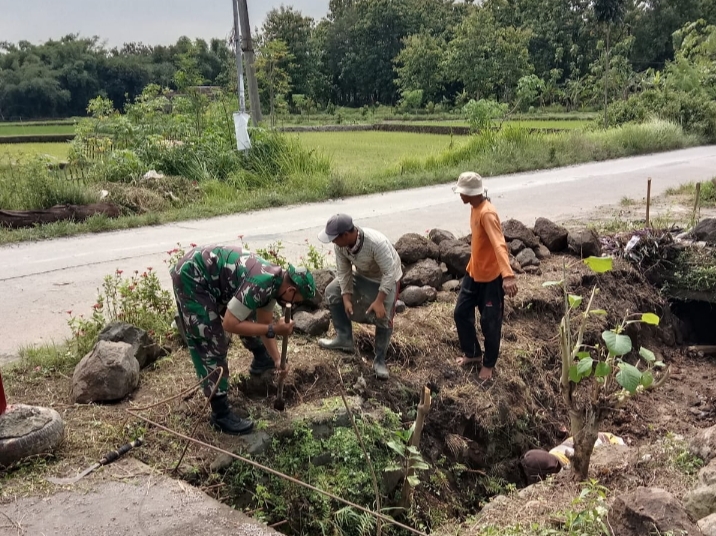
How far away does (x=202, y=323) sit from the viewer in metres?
4.28

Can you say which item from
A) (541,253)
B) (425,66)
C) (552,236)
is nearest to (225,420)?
(541,253)

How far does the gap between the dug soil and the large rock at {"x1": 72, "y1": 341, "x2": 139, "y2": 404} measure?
3.5 inches

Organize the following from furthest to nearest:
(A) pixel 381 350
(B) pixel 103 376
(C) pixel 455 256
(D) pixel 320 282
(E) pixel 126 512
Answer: (C) pixel 455 256 → (D) pixel 320 282 → (A) pixel 381 350 → (B) pixel 103 376 → (E) pixel 126 512

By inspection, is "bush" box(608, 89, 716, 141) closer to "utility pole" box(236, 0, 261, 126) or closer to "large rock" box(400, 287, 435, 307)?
"utility pole" box(236, 0, 261, 126)

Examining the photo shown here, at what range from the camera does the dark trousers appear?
5336mm

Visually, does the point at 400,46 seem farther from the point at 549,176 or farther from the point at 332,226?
the point at 332,226

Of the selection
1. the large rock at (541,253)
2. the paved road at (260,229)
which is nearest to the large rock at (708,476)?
the large rock at (541,253)

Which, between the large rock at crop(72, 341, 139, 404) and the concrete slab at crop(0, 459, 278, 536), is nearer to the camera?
the concrete slab at crop(0, 459, 278, 536)

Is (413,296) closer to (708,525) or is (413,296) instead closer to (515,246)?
(515,246)

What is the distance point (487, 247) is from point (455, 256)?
1.80 m

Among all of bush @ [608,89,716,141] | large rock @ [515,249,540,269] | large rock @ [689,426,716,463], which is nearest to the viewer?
large rock @ [689,426,716,463]

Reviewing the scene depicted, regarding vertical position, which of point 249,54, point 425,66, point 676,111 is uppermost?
point 425,66

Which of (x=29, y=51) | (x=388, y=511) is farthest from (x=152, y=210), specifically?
(x=29, y=51)

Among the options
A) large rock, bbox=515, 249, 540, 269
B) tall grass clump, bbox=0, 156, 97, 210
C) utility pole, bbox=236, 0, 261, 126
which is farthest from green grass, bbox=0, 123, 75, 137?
large rock, bbox=515, 249, 540, 269
